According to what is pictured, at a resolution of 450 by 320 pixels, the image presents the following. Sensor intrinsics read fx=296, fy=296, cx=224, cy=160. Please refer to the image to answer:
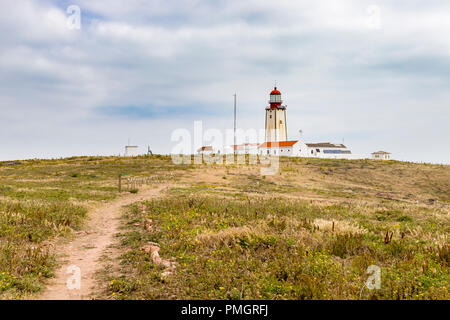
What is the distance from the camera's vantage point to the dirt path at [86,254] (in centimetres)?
609

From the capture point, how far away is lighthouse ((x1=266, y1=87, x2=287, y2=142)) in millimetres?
77375

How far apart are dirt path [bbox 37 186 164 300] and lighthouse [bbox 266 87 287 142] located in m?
66.0

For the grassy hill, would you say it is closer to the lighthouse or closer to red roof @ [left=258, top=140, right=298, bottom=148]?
the lighthouse

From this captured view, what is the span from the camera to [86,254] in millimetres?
8852

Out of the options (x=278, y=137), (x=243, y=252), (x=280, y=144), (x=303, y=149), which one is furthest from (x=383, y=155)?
(x=243, y=252)

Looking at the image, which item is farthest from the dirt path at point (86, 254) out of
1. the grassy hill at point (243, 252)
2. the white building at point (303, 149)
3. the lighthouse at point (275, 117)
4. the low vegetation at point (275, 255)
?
the white building at point (303, 149)

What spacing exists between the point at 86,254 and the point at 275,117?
Result: 72425 millimetres

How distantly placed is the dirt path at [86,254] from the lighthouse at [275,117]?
66.0 m

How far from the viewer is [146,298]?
18.6ft

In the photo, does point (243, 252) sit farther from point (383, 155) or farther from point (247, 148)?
point (383, 155)

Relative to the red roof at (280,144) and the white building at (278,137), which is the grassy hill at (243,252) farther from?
the red roof at (280,144)

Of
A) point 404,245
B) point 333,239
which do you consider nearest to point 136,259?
point 333,239
